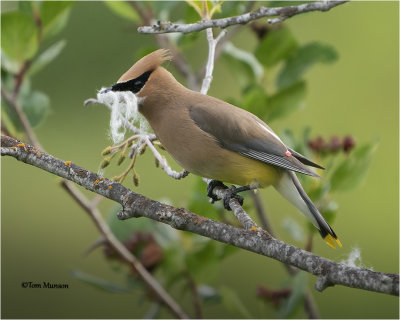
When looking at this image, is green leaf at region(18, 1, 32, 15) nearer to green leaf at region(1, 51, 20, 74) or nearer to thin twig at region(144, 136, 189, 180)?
green leaf at region(1, 51, 20, 74)

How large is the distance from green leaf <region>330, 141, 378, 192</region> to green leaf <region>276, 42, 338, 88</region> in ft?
1.48

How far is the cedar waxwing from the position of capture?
2.69 m

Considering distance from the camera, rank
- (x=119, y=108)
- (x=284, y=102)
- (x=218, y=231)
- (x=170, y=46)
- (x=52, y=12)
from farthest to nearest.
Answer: (x=170, y=46), (x=284, y=102), (x=52, y=12), (x=119, y=108), (x=218, y=231)

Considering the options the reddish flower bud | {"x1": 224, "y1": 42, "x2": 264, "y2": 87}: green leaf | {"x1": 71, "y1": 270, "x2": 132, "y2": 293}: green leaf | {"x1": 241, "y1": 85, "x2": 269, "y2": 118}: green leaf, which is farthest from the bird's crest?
{"x1": 71, "y1": 270, "x2": 132, "y2": 293}: green leaf

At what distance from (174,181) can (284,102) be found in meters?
1.31

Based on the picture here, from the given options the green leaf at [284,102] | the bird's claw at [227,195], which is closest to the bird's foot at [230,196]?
the bird's claw at [227,195]

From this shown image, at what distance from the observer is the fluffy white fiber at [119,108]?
2.47 m

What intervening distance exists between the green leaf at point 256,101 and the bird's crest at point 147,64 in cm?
35

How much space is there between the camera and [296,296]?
110 inches

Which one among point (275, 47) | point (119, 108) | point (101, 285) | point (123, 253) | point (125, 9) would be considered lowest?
point (101, 285)

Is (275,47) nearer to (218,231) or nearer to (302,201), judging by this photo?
(302,201)

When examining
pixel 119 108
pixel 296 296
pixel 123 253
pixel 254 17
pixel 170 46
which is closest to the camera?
Answer: pixel 254 17

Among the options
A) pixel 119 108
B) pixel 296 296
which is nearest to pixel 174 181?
pixel 296 296

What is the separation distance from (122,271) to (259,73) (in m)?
0.99
